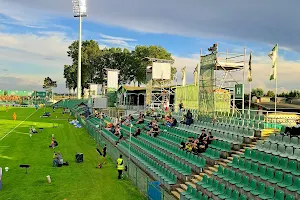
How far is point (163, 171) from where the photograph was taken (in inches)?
699

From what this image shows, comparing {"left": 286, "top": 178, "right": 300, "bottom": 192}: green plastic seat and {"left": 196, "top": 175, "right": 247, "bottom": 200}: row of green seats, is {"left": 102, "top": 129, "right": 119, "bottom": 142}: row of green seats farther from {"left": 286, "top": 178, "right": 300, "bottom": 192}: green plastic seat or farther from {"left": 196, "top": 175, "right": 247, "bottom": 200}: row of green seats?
{"left": 286, "top": 178, "right": 300, "bottom": 192}: green plastic seat

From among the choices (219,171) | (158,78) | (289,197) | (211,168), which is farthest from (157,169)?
(158,78)

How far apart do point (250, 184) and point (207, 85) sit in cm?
1268

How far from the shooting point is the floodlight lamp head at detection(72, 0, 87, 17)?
8869cm

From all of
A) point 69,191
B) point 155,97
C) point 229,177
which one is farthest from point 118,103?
point 229,177

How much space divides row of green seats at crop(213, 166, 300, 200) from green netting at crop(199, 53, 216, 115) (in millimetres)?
9950

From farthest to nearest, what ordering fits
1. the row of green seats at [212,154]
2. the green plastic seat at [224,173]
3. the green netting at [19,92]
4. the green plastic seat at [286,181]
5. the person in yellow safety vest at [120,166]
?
1. the green netting at [19,92]
2. the person in yellow safety vest at [120,166]
3. the row of green seats at [212,154]
4. the green plastic seat at [224,173]
5. the green plastic seat at [286,181]

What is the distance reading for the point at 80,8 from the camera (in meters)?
90.1

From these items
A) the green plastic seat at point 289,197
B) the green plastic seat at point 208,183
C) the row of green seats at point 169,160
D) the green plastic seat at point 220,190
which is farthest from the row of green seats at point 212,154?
the green plastic seat at point 289,197

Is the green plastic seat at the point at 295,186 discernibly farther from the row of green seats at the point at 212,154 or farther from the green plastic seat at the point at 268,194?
the row of green seats at the point at 212,154

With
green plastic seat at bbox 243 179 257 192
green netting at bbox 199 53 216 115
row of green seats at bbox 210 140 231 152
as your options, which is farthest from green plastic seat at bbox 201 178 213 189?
green netting at bbox 199 53 216 115

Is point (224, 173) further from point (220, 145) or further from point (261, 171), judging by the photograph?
point (220, 145)

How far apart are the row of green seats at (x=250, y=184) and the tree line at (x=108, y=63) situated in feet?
275

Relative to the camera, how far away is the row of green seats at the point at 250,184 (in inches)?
439
